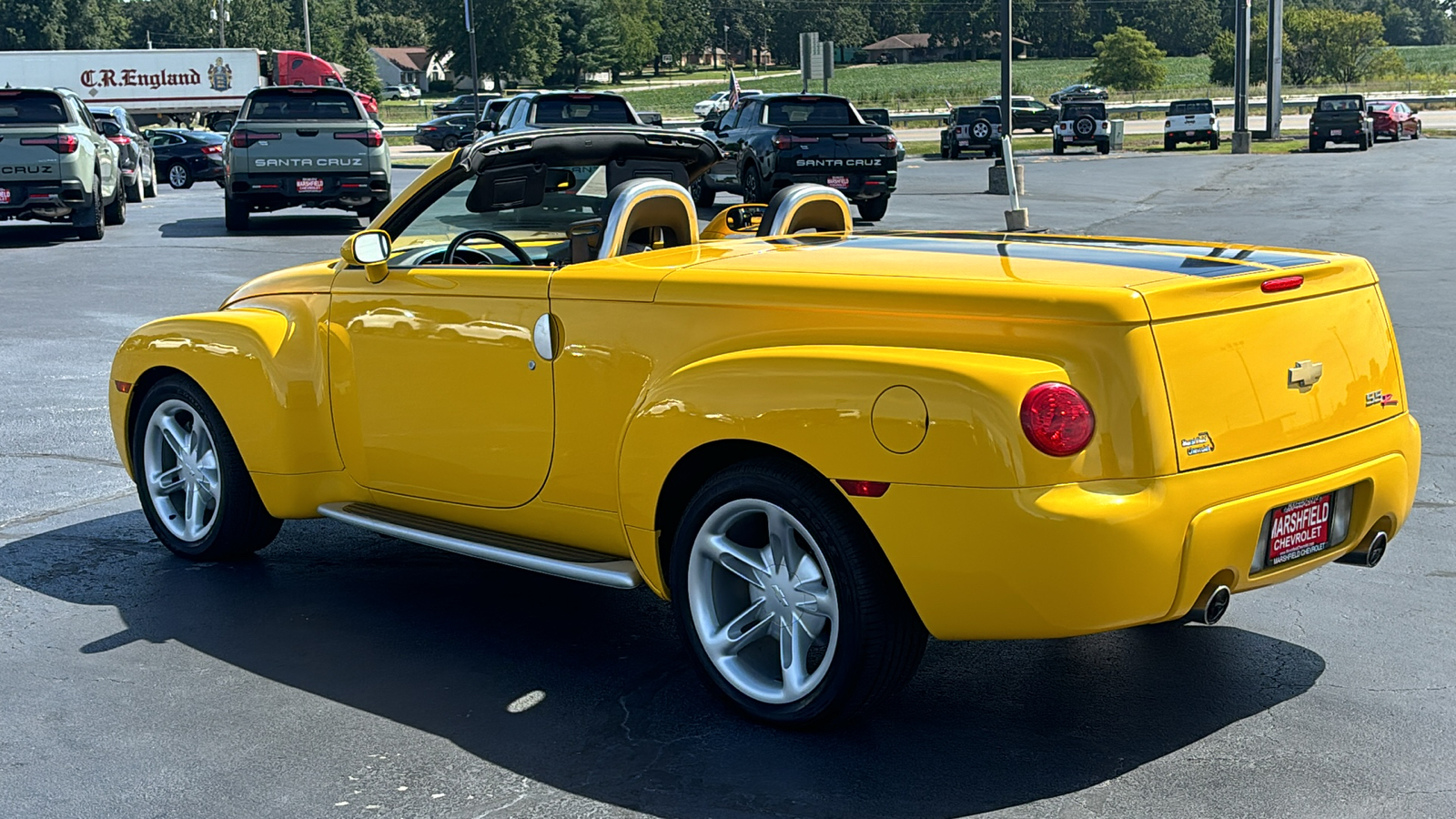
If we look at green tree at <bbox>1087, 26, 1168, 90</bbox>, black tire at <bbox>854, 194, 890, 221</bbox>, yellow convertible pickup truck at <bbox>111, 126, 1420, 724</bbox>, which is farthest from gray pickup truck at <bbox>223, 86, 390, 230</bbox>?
green tree at <bbox>1087, 26, 1168, 90</bbox>

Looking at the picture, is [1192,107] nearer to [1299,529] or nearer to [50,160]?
[50,160]

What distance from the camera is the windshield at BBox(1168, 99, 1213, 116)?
44969mm

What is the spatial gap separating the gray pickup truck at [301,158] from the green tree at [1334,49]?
3192 inches

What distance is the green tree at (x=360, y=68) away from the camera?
117812mm

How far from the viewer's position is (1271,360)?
388cm

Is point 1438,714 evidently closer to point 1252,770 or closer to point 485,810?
point 1252,770

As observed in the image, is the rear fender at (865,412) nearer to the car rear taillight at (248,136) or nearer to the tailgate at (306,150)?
the tailgate at (306,150)

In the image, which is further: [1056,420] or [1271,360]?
[1271,360]

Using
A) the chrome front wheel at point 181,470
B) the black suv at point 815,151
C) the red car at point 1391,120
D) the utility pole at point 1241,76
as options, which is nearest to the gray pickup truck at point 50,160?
the black suv at point 815,151

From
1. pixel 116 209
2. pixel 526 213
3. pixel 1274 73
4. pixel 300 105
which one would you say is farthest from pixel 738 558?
pixel 1274 73

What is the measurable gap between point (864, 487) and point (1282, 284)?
1233mm

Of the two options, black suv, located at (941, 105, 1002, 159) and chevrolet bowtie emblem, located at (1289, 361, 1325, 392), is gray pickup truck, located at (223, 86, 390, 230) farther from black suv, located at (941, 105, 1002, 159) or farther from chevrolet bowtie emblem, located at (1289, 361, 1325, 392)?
black suv, located at (941, 105, 1002, 159)

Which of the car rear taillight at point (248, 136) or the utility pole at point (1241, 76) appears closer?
the car rear taillight at point (248, 136)

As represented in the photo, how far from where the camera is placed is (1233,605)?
16.9ft
